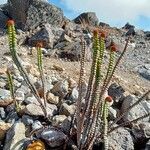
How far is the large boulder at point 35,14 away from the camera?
1403cm

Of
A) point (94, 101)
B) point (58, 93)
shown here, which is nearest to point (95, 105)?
point (94, 101)

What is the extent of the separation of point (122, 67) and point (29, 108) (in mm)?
5731

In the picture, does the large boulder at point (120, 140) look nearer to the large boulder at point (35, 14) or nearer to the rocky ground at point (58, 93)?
the rocky ground at point (58, 93)

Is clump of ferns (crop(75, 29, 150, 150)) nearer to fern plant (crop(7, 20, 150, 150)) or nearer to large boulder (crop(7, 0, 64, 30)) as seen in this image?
fern plant (crop(7, 20, 150, 150))

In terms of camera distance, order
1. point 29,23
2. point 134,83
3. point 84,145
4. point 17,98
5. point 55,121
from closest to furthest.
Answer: point 84,145
point 55,121
point 17,98
point 134,83
point 29,23

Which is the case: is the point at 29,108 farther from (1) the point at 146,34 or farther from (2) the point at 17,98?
(1) the point at 146,34

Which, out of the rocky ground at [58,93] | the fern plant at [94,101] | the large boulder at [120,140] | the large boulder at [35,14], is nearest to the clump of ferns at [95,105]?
the fern plant at [94,101]

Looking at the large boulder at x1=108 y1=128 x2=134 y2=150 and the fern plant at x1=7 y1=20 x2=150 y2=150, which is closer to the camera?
the fern plant at x1=7 y1=20 x2=150 y2=150

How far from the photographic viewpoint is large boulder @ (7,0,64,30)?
14.0 metres

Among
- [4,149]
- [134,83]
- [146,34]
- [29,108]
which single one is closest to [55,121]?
[29,108]

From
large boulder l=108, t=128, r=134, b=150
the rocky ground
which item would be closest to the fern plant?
large boulder l=108, t=128, r=134, b=150

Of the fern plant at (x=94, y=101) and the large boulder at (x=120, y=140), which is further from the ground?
the fern plant at (x=94, y=101)

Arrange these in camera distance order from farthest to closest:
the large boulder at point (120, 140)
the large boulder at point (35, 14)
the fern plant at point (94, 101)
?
the large boulder at point (35, 14) < the large boulder at point (120, 140) < the fern plant at point (94, 101)

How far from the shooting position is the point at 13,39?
16.7ft
